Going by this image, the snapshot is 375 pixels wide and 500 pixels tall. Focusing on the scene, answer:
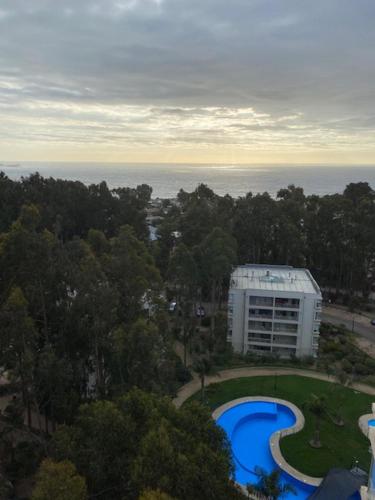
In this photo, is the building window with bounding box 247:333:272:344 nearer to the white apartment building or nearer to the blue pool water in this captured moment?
the white apartment building

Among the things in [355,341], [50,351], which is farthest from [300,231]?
[50,351]

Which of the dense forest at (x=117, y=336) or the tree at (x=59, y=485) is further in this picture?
the dense forest at (x=117, y=336)

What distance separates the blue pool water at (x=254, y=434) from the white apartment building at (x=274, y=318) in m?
6.96

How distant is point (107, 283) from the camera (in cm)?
1878

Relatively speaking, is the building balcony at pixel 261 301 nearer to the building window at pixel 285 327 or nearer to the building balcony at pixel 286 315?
the building balcony at pixel 286 315

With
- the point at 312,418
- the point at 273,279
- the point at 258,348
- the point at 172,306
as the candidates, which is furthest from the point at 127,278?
the point at 172,306

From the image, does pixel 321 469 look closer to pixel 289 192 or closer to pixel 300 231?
pixel 300 231

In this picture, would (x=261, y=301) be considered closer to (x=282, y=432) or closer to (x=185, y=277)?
(x=185, y=277)

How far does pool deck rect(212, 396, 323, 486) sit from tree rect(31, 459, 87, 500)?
1371 centimetres

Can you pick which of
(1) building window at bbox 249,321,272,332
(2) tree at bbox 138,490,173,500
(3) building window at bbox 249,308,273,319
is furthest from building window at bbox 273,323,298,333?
(2) tree at bbox 138,490,173,500

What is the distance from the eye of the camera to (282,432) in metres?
22.5

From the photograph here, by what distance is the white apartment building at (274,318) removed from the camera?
100ft

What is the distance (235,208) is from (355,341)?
18719 mm

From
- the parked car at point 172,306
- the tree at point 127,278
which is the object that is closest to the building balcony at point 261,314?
the parked car at point 172,306
